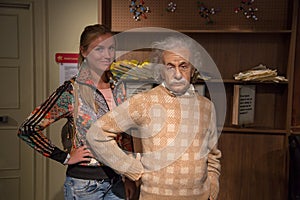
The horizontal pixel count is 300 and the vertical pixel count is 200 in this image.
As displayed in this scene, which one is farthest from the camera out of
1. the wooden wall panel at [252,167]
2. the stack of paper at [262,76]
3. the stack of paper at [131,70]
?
the wooden wall panel at [252,167]

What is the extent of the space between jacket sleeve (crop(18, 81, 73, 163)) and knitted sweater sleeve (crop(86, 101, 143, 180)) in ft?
0.52

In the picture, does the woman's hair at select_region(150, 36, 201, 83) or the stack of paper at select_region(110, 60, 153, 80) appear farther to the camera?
the stack of paper at select_region(110, 60, 153, 80)

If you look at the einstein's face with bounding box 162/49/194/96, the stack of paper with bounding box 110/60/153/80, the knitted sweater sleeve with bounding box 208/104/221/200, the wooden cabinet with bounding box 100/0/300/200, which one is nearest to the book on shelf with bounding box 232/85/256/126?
the wooden cabinet with bounding box 100/0/300/200

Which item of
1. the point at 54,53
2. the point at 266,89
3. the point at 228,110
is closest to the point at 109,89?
the point at 54,53

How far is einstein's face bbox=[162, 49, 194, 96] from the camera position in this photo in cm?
111

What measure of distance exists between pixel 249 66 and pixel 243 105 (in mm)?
316

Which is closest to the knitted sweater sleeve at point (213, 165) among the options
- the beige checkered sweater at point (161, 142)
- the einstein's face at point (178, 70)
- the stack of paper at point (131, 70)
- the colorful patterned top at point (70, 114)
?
the beige checkered sweater at point (161, 142)

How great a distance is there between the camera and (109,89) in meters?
1.25

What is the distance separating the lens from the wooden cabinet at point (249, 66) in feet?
6.61

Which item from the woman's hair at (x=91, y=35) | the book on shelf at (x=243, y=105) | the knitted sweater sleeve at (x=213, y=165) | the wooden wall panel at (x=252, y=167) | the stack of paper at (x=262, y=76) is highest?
the woman's hair at (x=91, y=35)

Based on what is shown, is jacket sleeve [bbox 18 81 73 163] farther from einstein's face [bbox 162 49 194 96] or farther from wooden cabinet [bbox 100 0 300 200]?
wooden cabinet [bbox 100 0 300 200]

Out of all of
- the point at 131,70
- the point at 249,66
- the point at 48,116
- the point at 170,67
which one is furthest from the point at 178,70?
the point at 249,66

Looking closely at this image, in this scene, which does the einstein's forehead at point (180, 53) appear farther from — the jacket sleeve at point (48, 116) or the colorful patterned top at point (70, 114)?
the jacket sleeve at point (48, 116)

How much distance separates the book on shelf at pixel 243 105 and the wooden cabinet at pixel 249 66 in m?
0.06
